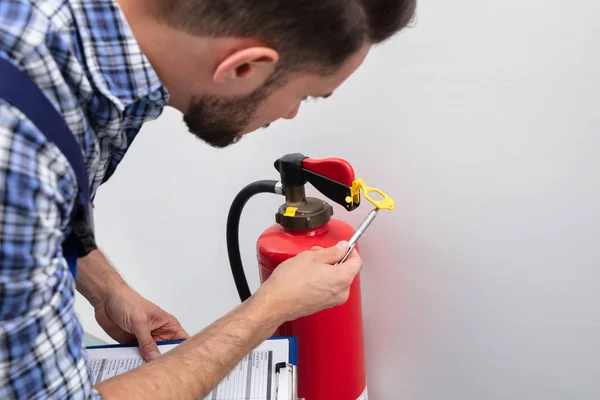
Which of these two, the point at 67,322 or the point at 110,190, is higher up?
the point at 110,190

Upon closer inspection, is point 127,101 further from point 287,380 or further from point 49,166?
point 287,380

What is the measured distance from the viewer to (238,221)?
0.99 m

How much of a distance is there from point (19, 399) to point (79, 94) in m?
0.27

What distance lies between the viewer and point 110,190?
1406 millimetres

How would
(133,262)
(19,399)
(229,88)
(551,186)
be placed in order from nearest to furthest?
(19,399) < (229,88) < (551,186) < (133,262)

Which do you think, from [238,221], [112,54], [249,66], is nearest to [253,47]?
[249,66]

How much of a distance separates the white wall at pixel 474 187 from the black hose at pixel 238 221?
0.11 meters

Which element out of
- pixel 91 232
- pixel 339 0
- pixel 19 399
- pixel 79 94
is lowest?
pixel 19 399

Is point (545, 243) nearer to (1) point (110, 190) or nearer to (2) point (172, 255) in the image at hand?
(2) point (172, 255)

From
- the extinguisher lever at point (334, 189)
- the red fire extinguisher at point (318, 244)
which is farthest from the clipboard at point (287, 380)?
the extinguisher lever at point (334, 189)

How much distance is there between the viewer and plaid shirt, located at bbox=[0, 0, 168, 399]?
0.42 meters

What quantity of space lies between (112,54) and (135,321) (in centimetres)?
45

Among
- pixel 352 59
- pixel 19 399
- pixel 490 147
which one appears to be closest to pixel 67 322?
pixel 19 399

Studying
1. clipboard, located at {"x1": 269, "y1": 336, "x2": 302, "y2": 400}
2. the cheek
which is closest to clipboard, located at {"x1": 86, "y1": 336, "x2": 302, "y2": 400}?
clipboard, located at {"x1": 269, "y1": 336, "x2": 302, "y2": 400}
